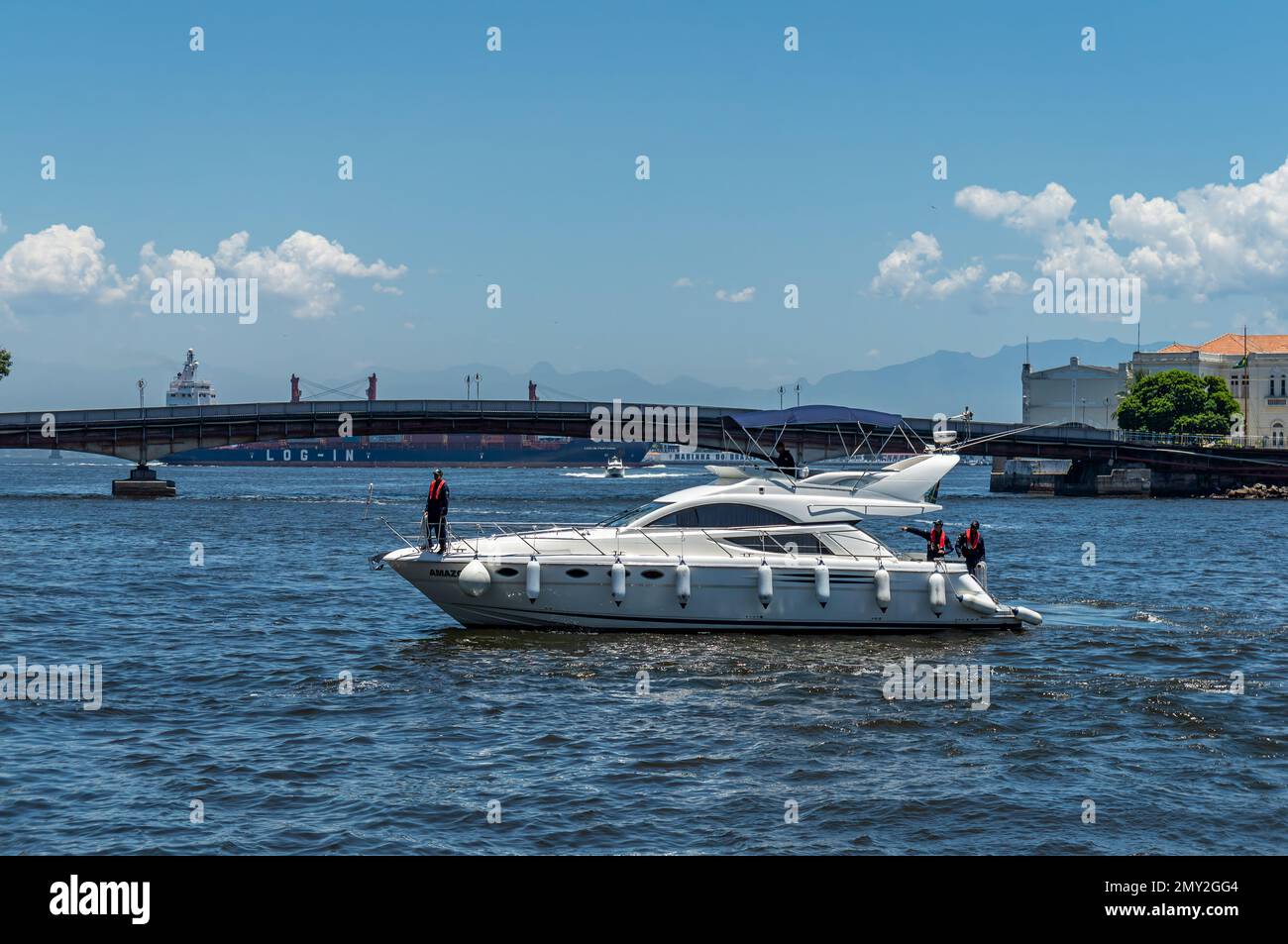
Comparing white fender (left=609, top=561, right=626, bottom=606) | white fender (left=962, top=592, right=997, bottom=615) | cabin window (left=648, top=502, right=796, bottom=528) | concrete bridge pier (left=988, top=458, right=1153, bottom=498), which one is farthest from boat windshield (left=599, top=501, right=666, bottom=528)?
concrete bridge pier (left=988, top=458, right=1153, bottom=498)

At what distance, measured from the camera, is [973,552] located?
27.2 m

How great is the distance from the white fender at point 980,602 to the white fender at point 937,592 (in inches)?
18.4

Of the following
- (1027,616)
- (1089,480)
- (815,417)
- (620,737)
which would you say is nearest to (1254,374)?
(1089,480)

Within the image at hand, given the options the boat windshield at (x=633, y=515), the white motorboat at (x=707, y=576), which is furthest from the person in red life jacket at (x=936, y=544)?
the boat windshield at (x=633, y=515)

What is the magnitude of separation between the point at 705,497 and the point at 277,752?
461 inches

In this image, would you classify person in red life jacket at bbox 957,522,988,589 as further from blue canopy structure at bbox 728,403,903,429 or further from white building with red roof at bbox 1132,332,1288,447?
white building with red roof at bbox 1132,332,1288,447

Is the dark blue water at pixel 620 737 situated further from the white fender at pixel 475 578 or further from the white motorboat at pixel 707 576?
the white fender at pixel 475 578

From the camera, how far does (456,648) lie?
2503 cm

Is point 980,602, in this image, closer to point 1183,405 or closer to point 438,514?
point 438,514

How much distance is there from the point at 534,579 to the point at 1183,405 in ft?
437

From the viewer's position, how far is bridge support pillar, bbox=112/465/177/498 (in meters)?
100

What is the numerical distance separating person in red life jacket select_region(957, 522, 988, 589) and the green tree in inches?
4858
